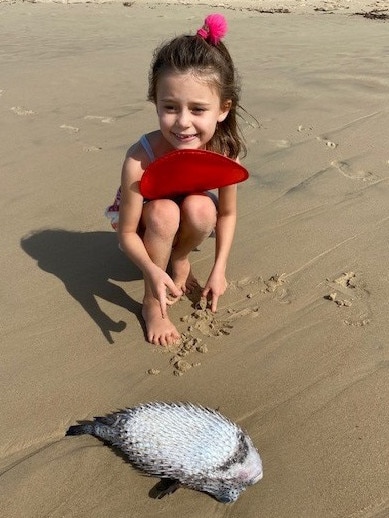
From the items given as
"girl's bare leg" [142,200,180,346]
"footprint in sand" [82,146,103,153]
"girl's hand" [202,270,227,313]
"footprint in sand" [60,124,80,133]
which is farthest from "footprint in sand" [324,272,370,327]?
"footprint in sand" [60,124,80,133]

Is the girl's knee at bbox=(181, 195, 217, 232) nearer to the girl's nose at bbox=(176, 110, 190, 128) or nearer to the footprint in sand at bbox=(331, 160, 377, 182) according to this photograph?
the girl's nose at bbox=(176, 110, 190, 128)

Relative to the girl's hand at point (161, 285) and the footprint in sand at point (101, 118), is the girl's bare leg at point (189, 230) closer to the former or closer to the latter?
the girl's hand at point (161, 285)

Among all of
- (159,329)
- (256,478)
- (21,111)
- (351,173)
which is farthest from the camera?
(21,111)

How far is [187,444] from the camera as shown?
1.92 meters

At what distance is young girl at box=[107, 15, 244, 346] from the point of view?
8.07ft

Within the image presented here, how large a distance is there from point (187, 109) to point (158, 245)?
61cm

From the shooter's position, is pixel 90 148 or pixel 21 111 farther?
pixel 21 111

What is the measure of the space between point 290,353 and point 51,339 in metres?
1.03

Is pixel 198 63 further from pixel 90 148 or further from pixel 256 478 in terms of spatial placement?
pixel 90 148

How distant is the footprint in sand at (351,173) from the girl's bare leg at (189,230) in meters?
1.52

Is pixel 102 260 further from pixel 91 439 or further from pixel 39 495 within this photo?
pixel 39 495

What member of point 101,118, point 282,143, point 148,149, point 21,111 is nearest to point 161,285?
point 148,149

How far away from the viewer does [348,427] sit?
6.88 feet

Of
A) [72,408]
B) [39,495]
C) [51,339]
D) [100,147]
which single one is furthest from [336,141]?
[39,495]
